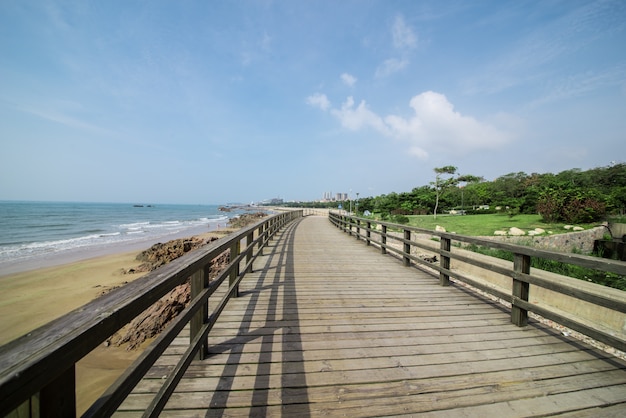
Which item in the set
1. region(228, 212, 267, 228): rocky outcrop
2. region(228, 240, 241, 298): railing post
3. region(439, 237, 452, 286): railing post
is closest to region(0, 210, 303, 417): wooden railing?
region(228, 240, 241, 298): railing post

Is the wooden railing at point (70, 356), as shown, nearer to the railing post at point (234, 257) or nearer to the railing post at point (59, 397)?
the railing post at point (59, 397)

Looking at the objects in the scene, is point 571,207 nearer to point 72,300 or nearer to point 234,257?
point 234,257

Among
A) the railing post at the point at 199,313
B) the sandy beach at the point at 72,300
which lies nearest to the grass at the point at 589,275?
the railing post at the point at 199,313

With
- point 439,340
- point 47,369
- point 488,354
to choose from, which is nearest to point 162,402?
point 47,369

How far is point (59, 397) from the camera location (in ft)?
2.90

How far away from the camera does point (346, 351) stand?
8.83 ft

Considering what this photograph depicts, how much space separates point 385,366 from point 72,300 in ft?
28.9

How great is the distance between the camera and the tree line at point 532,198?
1602 cm

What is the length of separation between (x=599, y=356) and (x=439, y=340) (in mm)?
1445

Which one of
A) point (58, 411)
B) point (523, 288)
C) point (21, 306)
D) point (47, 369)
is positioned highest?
point (47, 369)

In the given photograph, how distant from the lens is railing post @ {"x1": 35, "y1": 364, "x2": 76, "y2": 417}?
831mm

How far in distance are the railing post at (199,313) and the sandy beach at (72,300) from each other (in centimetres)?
229

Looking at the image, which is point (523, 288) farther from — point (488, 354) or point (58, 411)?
point (58, 411)

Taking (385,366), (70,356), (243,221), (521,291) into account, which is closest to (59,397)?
(70,356)
